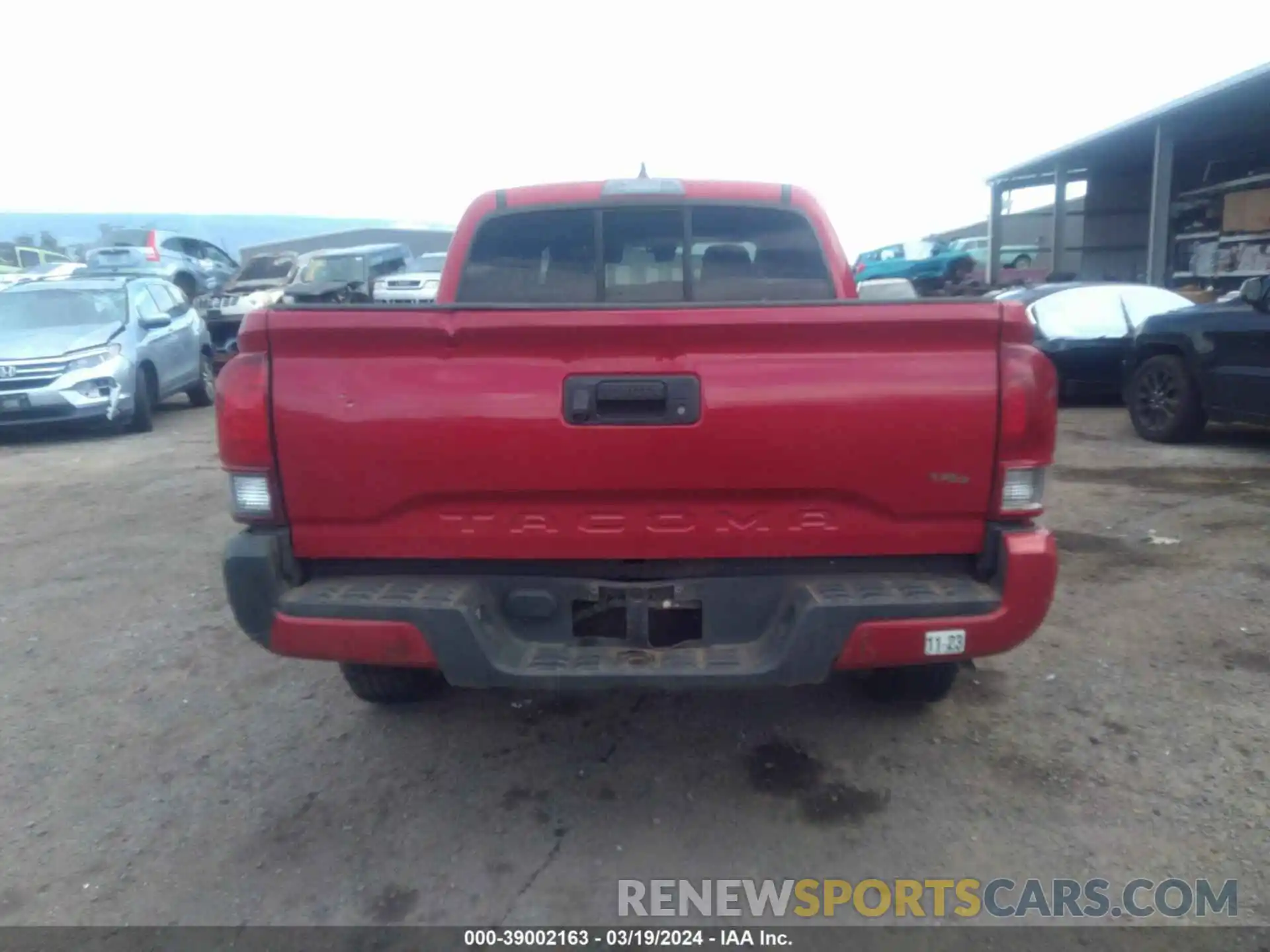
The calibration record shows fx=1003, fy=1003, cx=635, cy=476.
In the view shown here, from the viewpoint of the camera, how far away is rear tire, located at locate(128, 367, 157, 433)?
10.9 m

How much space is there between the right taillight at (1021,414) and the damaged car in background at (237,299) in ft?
48.4

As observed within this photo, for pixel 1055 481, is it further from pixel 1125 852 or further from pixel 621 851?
pixel 621 851

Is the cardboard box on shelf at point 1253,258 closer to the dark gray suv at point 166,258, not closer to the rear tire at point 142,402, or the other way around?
the rear tire at point 142,402

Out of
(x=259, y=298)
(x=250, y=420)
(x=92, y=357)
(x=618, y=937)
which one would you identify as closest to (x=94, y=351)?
(x=92, y=357)

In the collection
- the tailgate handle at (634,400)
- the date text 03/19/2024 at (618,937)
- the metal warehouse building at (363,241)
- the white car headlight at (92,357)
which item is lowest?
the date text 03/19/2024 at (618,937)

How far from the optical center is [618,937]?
→ 263 centimetres

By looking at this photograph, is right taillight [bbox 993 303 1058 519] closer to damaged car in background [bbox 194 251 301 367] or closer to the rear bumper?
the rear bumper

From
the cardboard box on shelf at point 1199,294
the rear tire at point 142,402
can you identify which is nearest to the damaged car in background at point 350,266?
the rear tire at point 142,402

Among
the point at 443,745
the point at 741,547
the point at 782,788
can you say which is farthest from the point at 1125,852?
the point at 443,745

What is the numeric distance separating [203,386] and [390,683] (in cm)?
1077

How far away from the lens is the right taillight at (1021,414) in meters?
2.70

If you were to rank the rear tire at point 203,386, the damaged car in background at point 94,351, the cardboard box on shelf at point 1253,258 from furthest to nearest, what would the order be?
the cardboard box on shelf at point 1253,258 < the rear tire at point 203,386 < the damaged car in background at point 94,351

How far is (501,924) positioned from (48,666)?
3010 mm

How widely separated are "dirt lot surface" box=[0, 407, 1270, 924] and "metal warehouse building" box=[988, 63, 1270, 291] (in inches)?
493
